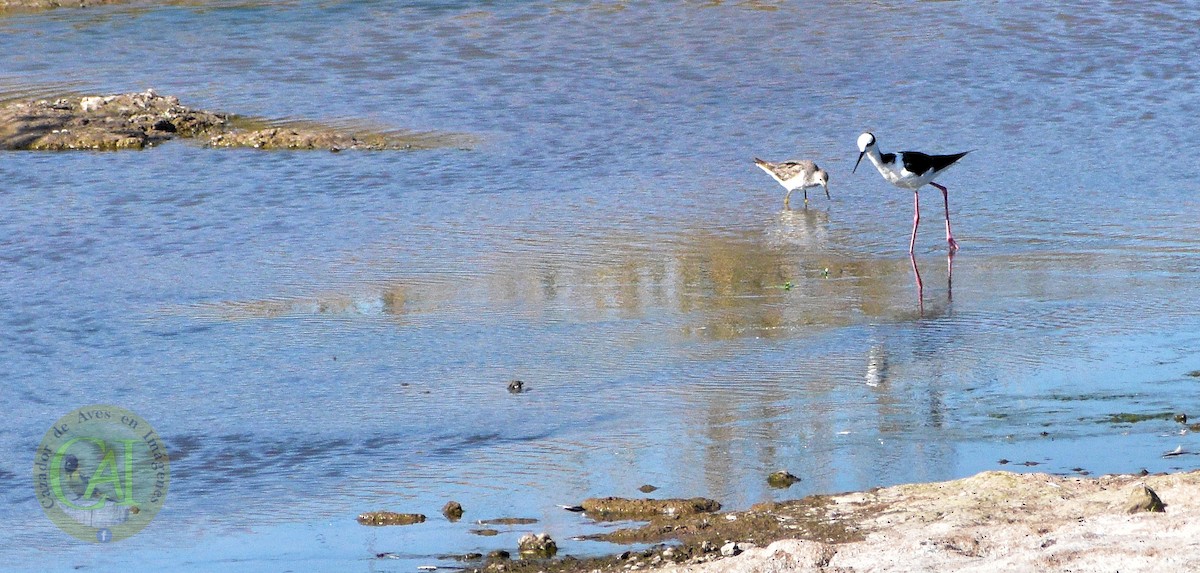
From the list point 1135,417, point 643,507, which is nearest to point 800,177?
point 1135,417

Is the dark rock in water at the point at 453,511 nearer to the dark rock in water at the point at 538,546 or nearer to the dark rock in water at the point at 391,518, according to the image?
the dark rock in water at the point at 391,518

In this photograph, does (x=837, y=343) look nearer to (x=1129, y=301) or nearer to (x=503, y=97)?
(x=1129, y=301)

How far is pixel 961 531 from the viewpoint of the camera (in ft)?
17.6

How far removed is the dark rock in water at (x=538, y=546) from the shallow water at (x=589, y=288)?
84 mm

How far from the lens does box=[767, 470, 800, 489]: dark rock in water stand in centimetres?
632

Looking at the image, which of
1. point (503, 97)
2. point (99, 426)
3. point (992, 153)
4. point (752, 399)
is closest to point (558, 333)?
point (752, 399)

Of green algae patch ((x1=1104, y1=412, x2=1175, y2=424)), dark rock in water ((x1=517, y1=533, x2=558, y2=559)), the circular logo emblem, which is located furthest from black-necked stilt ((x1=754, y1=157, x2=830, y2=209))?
dark rock in water ((x1=517, y1=533, x2=558, y2=559))

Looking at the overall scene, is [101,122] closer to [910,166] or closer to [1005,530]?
[910,166]

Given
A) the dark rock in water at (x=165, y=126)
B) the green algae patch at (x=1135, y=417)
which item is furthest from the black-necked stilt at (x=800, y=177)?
the dark rock in water at (x=165, y=126)

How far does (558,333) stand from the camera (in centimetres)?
908

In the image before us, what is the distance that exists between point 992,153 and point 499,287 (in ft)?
20.0

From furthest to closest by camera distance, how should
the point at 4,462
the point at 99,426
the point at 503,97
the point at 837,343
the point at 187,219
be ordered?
the point at 503,97, the point at 187,219, the point at 837,343, the point at 99,426, the point at 4,462

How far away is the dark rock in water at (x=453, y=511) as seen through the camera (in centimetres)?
613

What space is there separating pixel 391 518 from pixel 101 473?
1.59 metres
